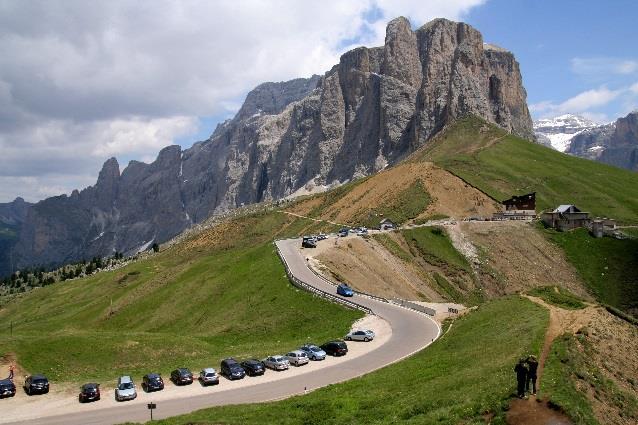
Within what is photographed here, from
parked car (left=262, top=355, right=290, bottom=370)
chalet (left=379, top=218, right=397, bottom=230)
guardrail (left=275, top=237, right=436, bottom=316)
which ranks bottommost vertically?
parked car (left=262, top=355, right=290, bottom=370)

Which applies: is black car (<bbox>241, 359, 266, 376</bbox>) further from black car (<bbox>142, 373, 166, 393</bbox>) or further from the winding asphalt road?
black car (<bbox>142, 373, 166, 393</bbox>)

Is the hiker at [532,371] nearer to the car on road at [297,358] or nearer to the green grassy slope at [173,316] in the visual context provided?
the car on road at [297,358]

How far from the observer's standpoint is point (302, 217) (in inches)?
6142

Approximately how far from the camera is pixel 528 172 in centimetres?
15675

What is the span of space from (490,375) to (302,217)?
420 ft

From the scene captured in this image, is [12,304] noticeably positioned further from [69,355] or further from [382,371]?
Result: [382,371]

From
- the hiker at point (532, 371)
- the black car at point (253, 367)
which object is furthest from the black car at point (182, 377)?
the hiker at point (532, 371)

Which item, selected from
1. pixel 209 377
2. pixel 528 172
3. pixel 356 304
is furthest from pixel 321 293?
pixel 528 172

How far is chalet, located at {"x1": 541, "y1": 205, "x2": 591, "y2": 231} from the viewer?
114 meters

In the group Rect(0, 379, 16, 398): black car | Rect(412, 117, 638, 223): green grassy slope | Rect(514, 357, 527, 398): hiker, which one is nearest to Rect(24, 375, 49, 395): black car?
Rect(0, 379, 16, 398): black car

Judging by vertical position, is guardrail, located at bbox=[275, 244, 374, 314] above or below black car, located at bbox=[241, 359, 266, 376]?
above

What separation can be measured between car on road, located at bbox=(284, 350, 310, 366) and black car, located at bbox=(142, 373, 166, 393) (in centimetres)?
1047

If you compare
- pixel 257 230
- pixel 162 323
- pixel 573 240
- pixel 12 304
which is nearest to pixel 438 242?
pixel 573 240

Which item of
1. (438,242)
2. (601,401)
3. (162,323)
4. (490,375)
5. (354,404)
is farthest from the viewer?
(438,242)
